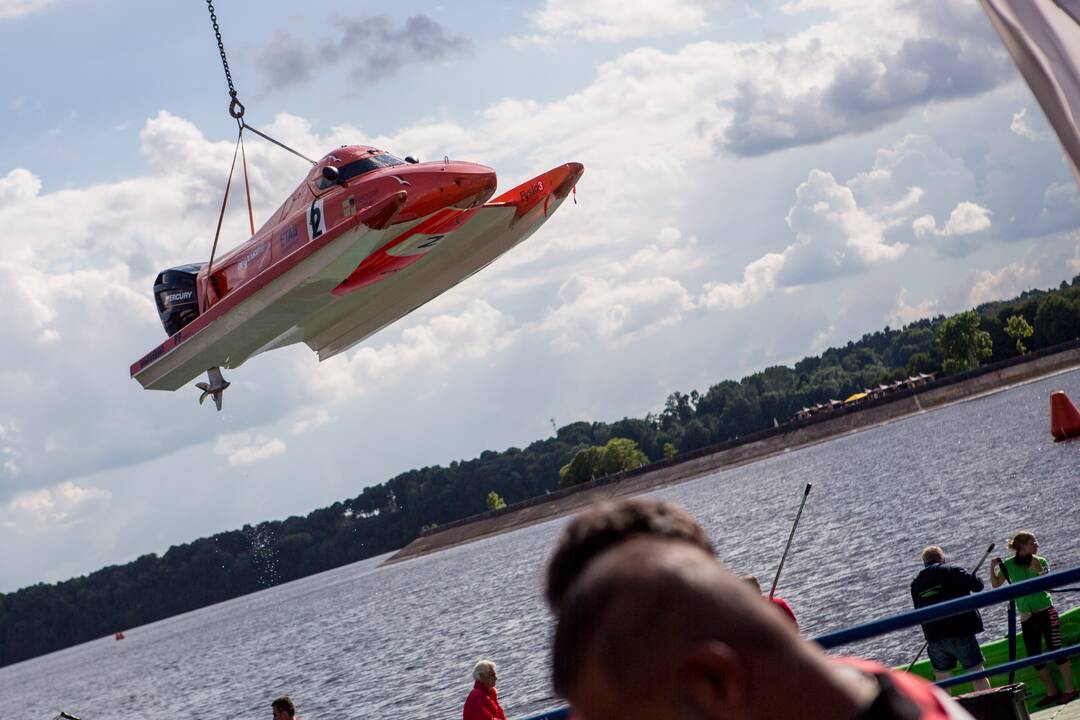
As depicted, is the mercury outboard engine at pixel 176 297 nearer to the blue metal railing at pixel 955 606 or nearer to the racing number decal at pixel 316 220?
the racing number decal at pixel 316 220

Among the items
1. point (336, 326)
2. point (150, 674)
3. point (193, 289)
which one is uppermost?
point (193, 289)

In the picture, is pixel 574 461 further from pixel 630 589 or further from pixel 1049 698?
pixel 630 589

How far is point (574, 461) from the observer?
175250 mm

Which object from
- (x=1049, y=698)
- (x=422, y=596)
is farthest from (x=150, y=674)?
(x=1049, y=698)

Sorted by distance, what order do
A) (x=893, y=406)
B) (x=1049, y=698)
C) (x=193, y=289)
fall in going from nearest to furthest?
(x=1049, y=698) < (x=193, y=289) < (x=893, y=406)

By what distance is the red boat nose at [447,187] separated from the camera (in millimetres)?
16266

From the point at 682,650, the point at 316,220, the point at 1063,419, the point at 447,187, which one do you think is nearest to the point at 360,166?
the point at 316,220

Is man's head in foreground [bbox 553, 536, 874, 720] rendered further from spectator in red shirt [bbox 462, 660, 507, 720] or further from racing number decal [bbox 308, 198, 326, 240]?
racing number decal [bbox 308, 198, 326, 240]

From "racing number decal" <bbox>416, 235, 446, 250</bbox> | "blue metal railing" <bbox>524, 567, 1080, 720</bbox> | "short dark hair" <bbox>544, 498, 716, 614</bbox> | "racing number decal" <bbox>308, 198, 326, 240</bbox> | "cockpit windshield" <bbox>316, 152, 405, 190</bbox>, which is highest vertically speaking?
"cockpit windshield" <bbox>316, 152, 405, 190</bbox>

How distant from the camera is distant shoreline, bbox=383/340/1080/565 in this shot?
133375 millimetres

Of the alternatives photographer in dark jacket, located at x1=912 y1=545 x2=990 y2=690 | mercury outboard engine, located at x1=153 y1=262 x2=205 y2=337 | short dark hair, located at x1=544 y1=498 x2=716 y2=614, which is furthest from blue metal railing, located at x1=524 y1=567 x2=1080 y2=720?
mercury outboard engine, located at x1=153 y1=262 x2=205 y2=337

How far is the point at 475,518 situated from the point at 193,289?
147 metres

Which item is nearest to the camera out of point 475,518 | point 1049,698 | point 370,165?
point 1049,698

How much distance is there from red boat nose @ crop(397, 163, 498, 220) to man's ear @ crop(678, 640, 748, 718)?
49.6ft
